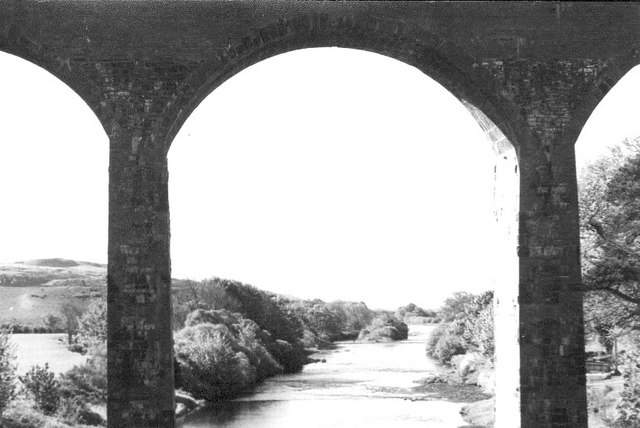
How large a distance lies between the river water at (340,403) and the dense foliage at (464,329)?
1.73m

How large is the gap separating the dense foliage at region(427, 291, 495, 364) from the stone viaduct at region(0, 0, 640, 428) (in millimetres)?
13460

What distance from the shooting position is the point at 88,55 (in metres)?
11.7

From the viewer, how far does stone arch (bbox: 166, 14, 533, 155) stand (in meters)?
11.8

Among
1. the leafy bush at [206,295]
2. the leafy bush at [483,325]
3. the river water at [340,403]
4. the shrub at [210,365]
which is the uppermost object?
the leafy bush at [206,295]

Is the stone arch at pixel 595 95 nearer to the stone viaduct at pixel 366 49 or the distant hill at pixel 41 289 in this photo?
the stone viaduct at pixel 366 49

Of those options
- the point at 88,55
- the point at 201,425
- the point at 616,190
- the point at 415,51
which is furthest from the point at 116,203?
the point at 201,425

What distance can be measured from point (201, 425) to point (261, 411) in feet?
7.76

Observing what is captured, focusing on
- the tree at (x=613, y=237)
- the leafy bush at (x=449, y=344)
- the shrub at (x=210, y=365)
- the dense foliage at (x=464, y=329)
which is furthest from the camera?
the leafy bush at (x=449, y=344)

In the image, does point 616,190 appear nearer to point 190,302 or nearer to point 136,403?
point 136,403

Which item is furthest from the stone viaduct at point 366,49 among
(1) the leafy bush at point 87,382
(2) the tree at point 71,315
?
(2) the tree at point 71,315

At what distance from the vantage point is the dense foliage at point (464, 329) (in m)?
26.6

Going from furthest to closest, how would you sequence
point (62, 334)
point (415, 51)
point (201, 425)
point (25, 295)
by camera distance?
point (25, 295) < point (62, 334) < point (201, 425) < point (415, 51)

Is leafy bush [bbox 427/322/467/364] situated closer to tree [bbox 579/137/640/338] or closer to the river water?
the river water

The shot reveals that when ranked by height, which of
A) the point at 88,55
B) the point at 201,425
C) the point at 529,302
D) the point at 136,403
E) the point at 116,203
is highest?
the point at 88,55
